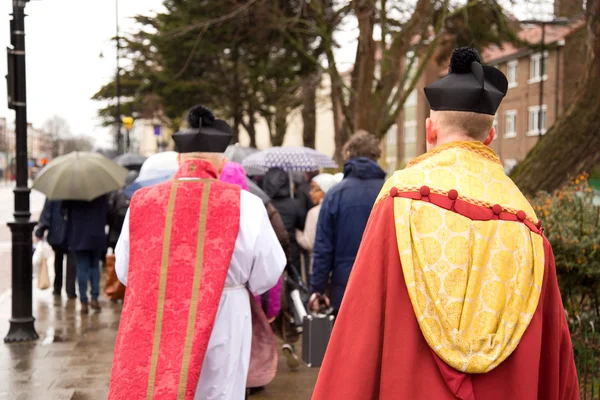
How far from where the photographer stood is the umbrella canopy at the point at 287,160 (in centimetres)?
1109

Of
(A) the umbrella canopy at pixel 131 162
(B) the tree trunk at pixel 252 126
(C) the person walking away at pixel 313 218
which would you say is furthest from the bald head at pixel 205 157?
(B) the tree trunk at pixel 252 126

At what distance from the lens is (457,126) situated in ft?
8.44

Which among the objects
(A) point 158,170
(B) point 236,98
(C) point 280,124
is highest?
(B) point 236,98

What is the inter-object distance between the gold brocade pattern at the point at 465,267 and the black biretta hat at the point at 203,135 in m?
1.97

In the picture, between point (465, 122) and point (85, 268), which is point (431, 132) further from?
point (85, 268)

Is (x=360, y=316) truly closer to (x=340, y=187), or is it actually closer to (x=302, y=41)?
(x=340, y=187)

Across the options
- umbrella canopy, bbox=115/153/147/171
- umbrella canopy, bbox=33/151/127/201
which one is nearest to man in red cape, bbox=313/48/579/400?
umbrella canopy, bbox=33/151/127/201

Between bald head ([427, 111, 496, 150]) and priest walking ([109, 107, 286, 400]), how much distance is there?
1.64 meters

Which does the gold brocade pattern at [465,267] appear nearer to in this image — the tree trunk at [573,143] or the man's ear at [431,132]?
the man's ear at [431,132]

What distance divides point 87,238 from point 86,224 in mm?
180

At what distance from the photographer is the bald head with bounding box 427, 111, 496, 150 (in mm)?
2559

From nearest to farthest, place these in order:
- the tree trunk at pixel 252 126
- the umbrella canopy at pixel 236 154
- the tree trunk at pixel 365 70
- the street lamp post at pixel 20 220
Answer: the street lamp post at pixel 20 220, the umbrella canopy at pixel 236 154, the tree trunk at pixel 365 70, the tree trunk at pixel 252 126

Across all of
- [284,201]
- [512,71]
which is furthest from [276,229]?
[512,71]

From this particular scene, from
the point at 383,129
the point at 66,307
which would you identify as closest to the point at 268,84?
the point at 383,129
